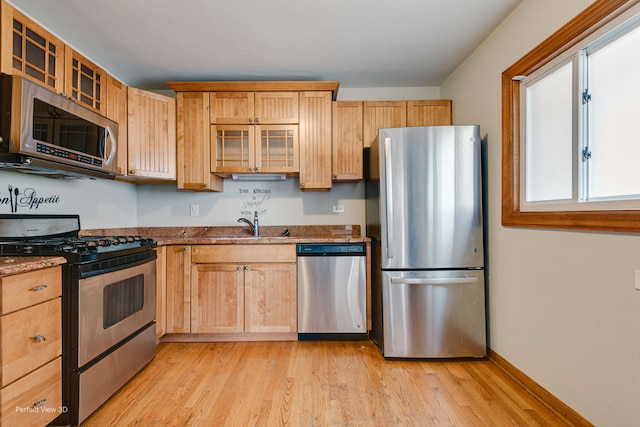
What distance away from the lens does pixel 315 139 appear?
3070mm

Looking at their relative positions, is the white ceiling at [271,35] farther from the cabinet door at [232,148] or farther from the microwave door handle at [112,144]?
the microwave door handle at [112,144]

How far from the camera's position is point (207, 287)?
2775 millimetres

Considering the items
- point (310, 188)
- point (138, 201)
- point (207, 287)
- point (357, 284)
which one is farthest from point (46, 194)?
point (357, 284)

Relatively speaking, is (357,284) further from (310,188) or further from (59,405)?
(59,405)

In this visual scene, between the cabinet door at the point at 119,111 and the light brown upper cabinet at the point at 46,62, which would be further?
the cabinet door at the point at 119,111

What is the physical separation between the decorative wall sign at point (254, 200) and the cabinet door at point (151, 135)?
74cm

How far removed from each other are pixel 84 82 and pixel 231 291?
1.95 meters

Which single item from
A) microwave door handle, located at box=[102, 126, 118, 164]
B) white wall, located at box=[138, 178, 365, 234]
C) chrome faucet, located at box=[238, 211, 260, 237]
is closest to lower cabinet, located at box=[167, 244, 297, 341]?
chrome faucet, located at box=[238, 211, 260, 237]

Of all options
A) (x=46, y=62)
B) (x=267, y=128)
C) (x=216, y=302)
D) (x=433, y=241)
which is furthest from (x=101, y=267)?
(x=433, y=241)

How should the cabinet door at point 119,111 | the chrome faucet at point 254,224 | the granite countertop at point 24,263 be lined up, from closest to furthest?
the granite countertop at point 24,263, the cabinet door at point 119,111, the chrome faucet at point 254,224

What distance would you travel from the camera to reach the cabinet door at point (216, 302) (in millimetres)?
2766

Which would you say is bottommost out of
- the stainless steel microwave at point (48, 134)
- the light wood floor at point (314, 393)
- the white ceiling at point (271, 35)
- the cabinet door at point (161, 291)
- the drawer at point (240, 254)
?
the light wood floor at point (314, 393)

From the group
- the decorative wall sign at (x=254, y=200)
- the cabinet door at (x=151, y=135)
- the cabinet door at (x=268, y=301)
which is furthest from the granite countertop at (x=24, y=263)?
the decorative wall sign at (x=254, y=200)

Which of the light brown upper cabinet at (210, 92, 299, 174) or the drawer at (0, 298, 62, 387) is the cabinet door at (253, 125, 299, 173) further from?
the drawer at (0, 298, 62, 387)
